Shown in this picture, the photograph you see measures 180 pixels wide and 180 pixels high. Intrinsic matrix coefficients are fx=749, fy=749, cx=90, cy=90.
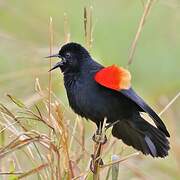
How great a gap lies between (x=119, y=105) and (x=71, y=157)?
398mm

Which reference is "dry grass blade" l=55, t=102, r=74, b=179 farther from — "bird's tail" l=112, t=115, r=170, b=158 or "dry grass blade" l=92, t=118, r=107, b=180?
"bird's tail" l=112, t=115, r=170, b=158

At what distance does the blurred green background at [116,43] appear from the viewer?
3652 mm

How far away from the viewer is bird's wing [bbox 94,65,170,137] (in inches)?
93.1

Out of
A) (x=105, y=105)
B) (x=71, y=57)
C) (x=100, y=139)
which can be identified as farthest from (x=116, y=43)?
(x=100, y=139)


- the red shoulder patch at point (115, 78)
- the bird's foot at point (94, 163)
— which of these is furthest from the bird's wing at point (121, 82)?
the bird's foot at point (94, 163)

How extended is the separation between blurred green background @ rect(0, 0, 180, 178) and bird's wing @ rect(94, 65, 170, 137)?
42.2 inches

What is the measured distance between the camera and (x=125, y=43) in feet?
12.9

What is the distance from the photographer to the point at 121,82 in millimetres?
2373

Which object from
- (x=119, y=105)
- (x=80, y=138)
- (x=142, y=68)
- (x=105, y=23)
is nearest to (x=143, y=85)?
(x=142, y=68)

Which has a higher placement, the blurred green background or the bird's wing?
the bird's wing

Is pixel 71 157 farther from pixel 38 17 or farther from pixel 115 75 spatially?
pixel 38 17

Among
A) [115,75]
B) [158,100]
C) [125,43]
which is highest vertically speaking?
[115,75]

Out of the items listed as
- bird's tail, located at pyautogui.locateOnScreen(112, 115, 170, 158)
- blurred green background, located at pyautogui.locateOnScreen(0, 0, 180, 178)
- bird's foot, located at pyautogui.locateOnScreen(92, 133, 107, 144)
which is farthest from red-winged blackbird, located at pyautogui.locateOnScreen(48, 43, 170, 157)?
blurred green background, located at pyautogui.locateOnScreen(0, 0, 180, 178)

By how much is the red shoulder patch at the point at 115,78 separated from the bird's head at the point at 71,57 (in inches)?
10.9
